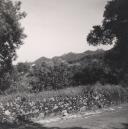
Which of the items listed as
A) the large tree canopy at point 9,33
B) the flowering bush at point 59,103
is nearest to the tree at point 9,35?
the large tree canopy at point 9,33

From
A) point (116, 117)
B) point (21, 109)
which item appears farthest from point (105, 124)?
point (21, 109)

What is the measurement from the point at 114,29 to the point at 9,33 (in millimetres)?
12866

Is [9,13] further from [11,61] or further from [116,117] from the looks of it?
[116,117]

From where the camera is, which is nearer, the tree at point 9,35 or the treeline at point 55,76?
the tree at point 9,35

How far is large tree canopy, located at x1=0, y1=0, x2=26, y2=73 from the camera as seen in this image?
1224 inches

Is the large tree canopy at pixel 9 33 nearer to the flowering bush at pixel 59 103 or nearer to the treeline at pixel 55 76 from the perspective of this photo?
the treeline at pixel 55 76

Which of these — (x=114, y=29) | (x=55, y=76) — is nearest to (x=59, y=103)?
(x=114, y=29)

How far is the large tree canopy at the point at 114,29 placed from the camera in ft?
72.5

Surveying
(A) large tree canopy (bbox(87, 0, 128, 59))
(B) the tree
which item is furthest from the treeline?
(A) large tree canopy (bbox(87, 0, 128, 59))

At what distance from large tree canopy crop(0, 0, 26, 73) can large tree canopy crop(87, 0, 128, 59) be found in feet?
31.0

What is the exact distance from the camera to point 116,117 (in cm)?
2333

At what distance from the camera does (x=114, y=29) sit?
23375 mm

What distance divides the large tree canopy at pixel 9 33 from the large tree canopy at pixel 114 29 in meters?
9.45

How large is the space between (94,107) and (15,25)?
12.2 meters
